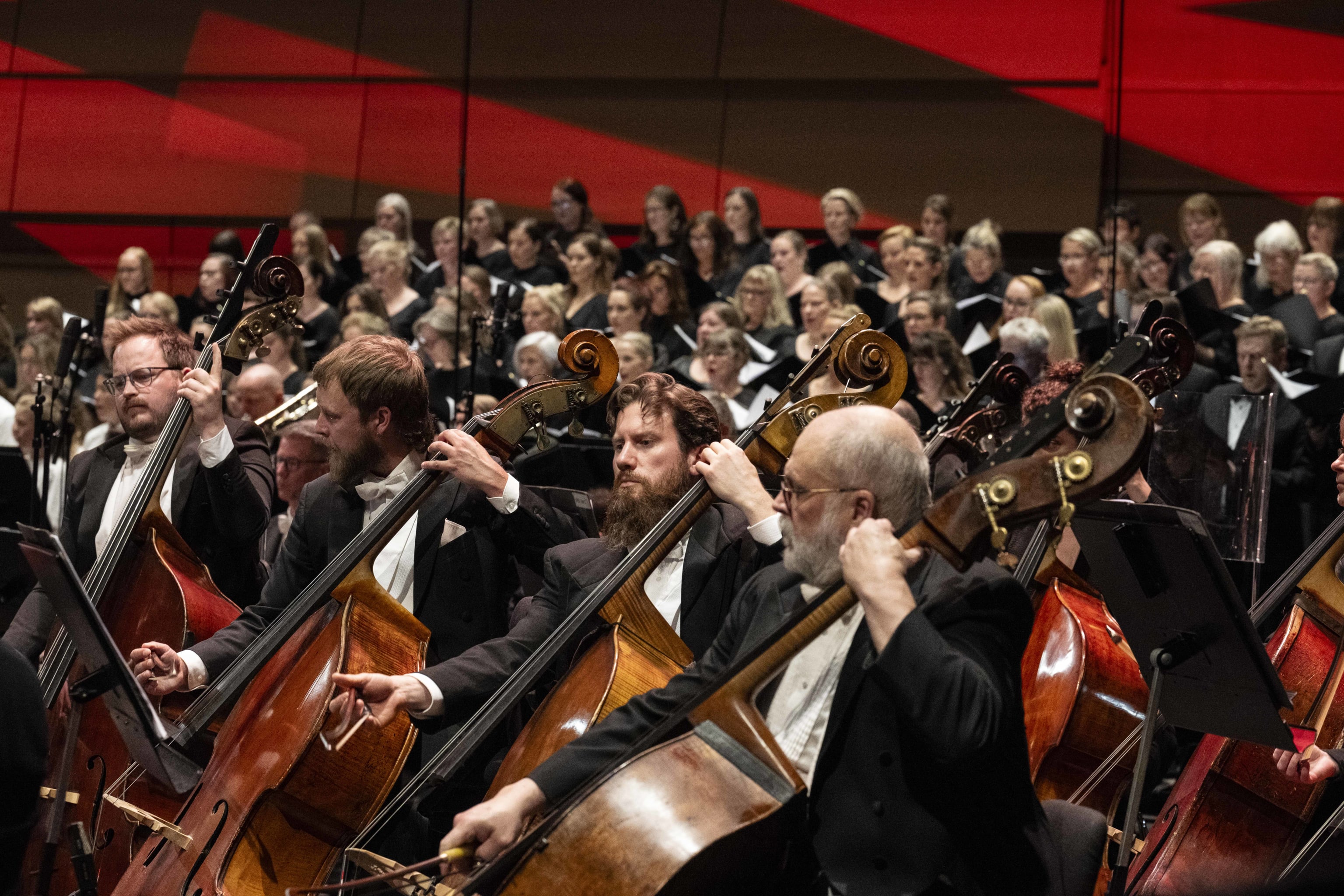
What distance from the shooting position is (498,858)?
88.4 inches

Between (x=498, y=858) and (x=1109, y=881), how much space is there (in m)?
1.50

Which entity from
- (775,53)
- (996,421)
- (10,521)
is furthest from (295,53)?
(996,421)

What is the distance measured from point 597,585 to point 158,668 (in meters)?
1.03

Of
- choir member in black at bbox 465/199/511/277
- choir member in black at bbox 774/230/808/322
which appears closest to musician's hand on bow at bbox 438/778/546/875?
choir member in black at bbox 774/230/808/322

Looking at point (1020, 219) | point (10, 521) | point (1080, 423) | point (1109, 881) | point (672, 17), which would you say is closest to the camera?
point (1080, 423)

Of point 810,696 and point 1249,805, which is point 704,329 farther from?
point 810,696

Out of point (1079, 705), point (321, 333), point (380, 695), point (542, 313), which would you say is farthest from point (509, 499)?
point (321, 333)

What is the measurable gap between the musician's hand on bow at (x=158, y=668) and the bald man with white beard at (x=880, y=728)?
129 cm

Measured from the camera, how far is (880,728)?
93.8 inches

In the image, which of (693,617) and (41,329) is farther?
(41,329)

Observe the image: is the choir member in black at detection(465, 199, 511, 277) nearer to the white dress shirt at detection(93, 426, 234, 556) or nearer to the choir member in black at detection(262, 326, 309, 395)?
the choir member in black at detection(262, 326, 309, 395)

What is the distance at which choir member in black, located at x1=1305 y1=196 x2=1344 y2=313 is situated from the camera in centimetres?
780

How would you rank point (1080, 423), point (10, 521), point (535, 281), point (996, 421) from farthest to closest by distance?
point (535, 281), point (10, 521), point (996, 421), point (1080, 423)

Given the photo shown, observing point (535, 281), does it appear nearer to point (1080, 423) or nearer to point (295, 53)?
point (295, 53)
